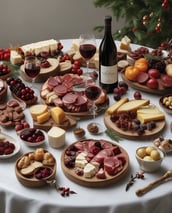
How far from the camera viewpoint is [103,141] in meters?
1.65

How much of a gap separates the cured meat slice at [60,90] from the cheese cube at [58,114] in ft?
0.54

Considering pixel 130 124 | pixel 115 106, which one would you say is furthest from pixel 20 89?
A: pixel 130 124

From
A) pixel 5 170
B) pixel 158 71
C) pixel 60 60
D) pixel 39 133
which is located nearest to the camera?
pixel 5 170

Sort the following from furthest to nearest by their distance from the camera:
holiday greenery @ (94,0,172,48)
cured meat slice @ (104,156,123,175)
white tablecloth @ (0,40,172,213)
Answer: holiday greenery @ (94,0,172,48) → cured meat slice @ (104,156,123,175) → white tablecloth @ (0,40,172,213)

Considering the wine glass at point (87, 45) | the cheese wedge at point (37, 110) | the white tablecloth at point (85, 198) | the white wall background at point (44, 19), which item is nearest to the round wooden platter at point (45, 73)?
the wine glass at point (87, 45)

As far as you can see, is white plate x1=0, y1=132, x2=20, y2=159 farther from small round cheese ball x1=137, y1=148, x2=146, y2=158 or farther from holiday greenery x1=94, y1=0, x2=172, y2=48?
holiday greenery x1=94, y1=0, x2=172, y2=48

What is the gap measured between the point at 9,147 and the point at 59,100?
40 centimetres

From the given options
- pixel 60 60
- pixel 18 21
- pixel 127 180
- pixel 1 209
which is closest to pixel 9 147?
pixel 1 209

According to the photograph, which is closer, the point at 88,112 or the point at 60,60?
the point at 88,112

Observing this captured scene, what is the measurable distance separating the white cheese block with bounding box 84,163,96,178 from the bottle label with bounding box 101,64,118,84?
2.08 feet

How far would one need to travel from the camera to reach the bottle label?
2.00 m

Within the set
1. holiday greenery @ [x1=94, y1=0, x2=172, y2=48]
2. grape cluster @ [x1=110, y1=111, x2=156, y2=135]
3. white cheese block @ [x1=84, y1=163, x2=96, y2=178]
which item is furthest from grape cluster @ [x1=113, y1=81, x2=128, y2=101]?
holiday greenery @ [x1=94, y1=0, x2=172, y2=48]

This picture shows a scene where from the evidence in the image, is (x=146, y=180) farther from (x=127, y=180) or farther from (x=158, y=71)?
(x=158, y=71)

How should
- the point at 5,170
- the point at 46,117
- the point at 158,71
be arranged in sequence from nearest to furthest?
the point at 5,170 → the point at 46,117 → the point at 158,71
